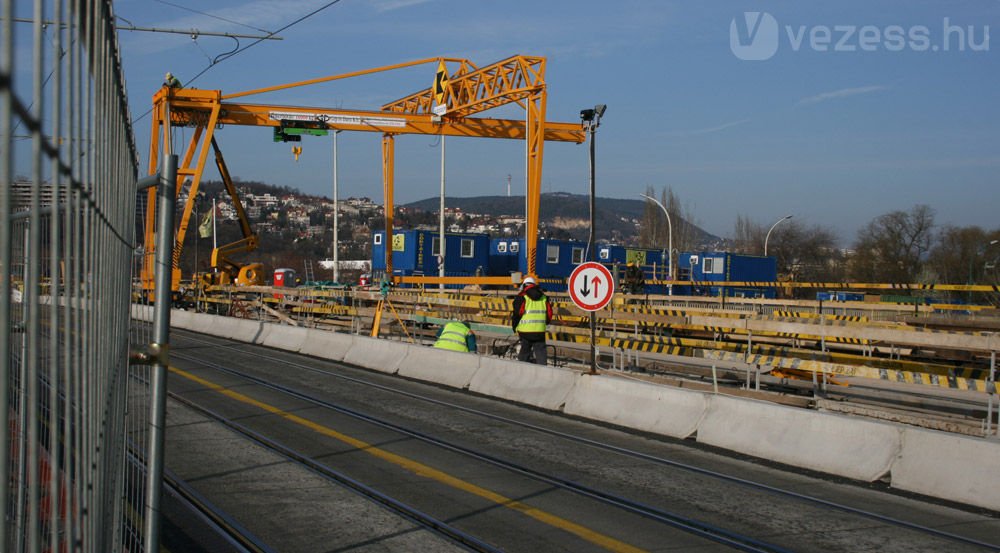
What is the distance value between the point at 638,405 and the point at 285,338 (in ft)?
48.0

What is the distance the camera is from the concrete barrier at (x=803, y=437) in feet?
32.4

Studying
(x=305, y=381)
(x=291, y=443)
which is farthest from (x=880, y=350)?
(x=291, y=443)

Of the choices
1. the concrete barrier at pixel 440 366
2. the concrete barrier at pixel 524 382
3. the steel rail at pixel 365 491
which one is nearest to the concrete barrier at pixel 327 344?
the concrete barrier at pixel 440 366

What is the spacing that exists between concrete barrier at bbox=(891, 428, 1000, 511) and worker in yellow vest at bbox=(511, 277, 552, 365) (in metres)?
8.16

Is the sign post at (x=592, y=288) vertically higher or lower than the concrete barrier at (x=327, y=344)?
higher

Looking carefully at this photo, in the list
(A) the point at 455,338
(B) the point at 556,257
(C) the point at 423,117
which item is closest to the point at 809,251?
(B) the point at 556,257

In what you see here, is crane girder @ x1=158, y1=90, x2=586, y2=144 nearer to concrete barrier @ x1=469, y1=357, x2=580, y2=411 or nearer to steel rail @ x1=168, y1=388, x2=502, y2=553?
concrete barrier @ x1=469, y1=357, x2=580, y2=411

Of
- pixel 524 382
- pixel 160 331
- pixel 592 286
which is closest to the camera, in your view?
pixel 160 331

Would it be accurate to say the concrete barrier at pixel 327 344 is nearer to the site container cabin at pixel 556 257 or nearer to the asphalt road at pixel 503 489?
the asphalt road at pixel 503 489

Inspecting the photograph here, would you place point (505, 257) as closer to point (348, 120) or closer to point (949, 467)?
point (348, 120)

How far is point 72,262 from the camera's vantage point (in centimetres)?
229

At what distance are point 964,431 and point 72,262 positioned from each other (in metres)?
11.6

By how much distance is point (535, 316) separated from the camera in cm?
1711

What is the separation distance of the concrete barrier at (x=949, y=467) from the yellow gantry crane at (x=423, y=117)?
22.6 m
